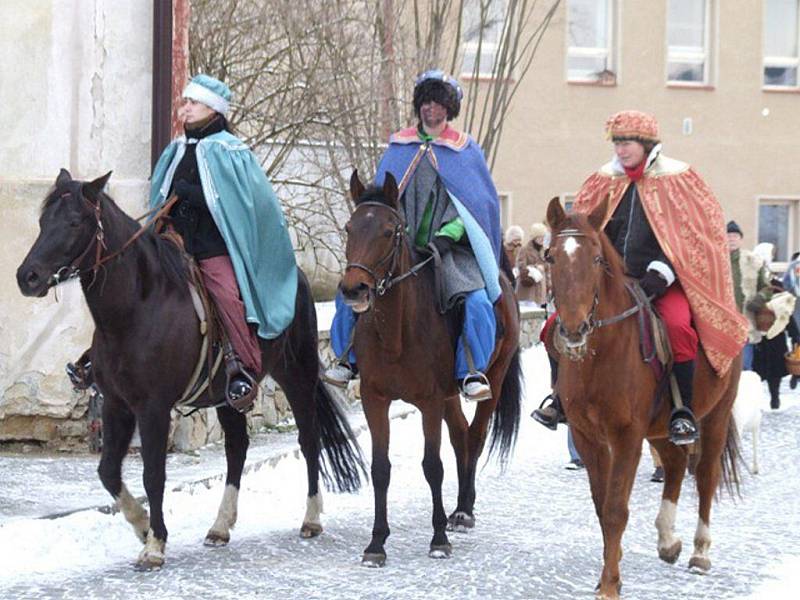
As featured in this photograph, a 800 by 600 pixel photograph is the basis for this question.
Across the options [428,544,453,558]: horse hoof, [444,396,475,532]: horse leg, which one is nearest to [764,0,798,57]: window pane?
[444,396,475,532]: horse leg

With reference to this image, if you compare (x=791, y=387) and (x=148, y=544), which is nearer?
(x=148, y=544)

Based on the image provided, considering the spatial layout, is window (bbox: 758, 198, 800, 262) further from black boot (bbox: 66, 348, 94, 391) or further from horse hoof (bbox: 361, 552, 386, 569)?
black boot (bbox: 66, 348, 94, 391)

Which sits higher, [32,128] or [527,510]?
[32,128]

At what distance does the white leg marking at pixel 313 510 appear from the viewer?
10.0m

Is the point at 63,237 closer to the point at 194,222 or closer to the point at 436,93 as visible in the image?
the point at 194,222

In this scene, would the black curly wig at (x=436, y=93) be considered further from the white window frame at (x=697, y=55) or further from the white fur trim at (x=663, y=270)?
the white window frame at (x=697, y=55)

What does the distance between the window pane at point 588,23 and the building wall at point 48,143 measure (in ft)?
66.5

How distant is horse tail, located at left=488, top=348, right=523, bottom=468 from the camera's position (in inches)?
436

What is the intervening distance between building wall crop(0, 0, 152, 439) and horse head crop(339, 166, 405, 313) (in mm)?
3945

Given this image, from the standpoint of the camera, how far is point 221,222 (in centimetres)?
961

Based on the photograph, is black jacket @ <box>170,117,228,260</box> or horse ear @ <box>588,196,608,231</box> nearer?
horse ear @ <box>588,196,608,231</box>

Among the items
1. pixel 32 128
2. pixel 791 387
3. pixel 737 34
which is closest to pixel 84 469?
pixel 32 128

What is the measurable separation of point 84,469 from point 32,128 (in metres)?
2.63

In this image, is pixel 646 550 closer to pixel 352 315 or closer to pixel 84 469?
pixel 352 315
